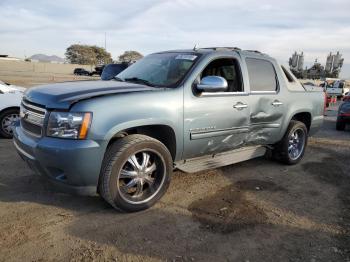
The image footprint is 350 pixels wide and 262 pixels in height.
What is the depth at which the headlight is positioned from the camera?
351cm

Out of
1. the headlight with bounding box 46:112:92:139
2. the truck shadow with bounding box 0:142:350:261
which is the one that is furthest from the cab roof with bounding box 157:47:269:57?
the headlight with bounding box 46:112:92:139

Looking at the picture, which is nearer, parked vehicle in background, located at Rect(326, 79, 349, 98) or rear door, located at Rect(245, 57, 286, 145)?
rear door, located at Rect(245, 57, 286, 145)

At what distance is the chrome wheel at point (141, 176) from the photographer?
3.98m

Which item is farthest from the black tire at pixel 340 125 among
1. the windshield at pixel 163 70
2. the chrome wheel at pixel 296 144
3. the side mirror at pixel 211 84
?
the side mirror at pixel 211 84

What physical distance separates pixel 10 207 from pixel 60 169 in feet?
3.01

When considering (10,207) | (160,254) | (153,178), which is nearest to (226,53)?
(153,178)

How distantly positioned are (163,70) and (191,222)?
2.08 meters

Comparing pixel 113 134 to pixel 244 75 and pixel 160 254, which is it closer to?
pixel 160 254

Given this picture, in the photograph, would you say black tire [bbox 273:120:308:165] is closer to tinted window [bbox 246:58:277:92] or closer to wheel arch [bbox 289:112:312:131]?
wheel arch [bbox 289:112:312:131]

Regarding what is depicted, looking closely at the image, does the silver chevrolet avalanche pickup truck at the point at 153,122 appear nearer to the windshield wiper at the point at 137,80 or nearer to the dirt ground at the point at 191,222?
the windshield wiper at the point at 137,80

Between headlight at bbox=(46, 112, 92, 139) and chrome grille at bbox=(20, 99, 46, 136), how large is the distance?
24 cm

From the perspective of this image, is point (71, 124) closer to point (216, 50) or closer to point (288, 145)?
point (216, 50)

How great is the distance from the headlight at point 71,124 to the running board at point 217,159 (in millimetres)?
1422

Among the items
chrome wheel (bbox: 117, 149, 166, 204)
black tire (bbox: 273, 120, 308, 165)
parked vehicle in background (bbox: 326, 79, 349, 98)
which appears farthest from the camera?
parked vehicle in background (bbox: 326, 79, 349, 98)
